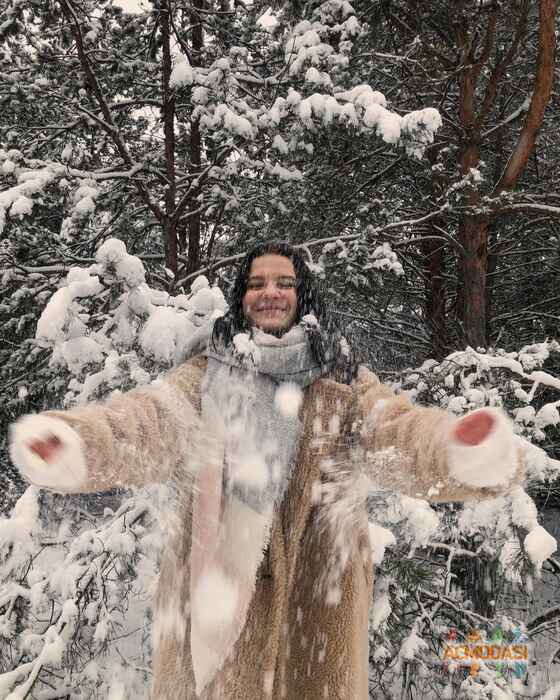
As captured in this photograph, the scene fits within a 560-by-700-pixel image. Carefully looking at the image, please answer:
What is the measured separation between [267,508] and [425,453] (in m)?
0.57

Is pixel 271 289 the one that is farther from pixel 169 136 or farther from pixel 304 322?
pixel 169 136

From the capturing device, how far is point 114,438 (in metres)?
1.43

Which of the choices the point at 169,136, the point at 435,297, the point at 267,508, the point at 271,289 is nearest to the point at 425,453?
the point at 267,508

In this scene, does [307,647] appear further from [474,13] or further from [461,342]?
[474,13]

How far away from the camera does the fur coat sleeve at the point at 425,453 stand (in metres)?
1.30

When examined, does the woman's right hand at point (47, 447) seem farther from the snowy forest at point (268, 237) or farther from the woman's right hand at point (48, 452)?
the snowy forest at point (268, 237)

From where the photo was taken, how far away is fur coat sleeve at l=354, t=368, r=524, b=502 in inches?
51.1

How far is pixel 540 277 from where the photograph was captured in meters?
7.98

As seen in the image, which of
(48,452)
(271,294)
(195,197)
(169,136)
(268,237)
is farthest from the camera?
(195,197)

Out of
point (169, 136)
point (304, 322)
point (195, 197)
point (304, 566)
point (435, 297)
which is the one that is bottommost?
point (304, 566)

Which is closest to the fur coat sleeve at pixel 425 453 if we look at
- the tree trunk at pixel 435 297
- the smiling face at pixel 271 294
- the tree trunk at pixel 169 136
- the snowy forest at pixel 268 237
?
the smiling face at pixel 271 294

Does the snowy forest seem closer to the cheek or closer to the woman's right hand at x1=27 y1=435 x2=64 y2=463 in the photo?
the cheek

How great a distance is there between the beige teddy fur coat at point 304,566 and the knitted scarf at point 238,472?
0.05m

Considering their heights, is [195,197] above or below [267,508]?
above
